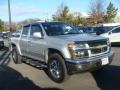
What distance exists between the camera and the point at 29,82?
855cm

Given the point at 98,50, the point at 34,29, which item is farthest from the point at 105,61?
the point at 34,29

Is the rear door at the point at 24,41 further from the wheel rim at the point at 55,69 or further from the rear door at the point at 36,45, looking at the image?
the wheel rim at the point at 55,69

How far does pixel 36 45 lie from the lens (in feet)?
31.9

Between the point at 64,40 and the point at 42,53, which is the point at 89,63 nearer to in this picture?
the point at 64,40

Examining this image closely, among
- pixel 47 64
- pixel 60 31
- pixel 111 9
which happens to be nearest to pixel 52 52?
pixel 47 64

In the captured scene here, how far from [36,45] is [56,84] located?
2.06 metres

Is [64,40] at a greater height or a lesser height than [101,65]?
greater

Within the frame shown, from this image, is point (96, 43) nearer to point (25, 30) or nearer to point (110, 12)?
point (25, 30)

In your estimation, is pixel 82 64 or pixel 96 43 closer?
pixel 82 64

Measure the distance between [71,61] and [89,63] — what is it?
1.71 ft

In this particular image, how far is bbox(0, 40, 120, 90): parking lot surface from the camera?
7.71m

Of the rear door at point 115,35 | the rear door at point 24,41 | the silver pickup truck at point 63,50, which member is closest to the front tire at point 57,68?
the silver pickup truck at point 63,50

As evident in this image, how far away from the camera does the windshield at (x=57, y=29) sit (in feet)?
31.1

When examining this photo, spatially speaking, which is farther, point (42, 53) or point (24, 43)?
point (24, 43)
